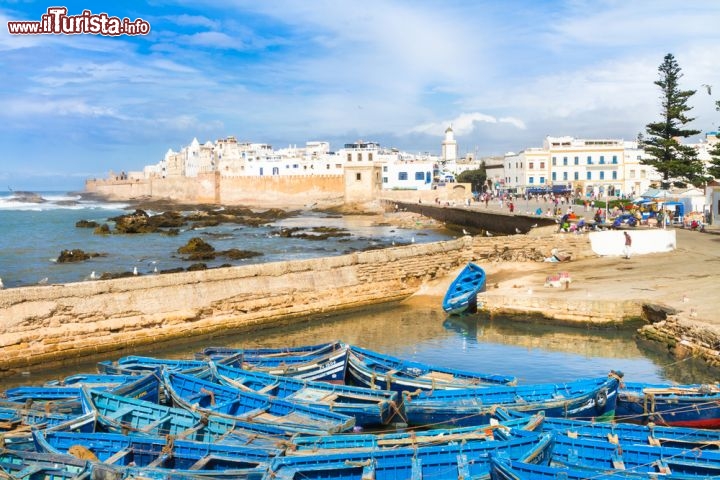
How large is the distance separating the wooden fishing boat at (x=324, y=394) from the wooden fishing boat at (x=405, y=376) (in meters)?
0.93

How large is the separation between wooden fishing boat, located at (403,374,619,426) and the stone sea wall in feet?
32.0

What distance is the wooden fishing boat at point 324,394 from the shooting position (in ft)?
42.7

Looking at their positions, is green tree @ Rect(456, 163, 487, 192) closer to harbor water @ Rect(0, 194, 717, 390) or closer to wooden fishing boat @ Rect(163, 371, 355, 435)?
harbor water @ Rect(0, 194, 717, 390)

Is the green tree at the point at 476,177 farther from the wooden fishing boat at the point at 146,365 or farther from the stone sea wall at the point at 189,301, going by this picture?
the wooden fishing boat at the point at 146,365

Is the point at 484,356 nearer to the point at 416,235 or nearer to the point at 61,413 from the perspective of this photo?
the point at 61,413

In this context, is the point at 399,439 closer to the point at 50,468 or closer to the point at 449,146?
the point at 50,468

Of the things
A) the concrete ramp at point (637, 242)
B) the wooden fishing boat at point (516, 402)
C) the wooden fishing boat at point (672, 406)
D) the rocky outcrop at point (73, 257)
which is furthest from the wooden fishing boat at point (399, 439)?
the rocky outcrop at point (73, 257)

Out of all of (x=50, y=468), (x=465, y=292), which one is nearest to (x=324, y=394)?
(x=50, y=468)

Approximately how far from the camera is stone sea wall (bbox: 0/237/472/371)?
60.1 feet

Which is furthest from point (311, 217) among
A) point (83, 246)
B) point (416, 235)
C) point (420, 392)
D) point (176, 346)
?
point (420, 392)

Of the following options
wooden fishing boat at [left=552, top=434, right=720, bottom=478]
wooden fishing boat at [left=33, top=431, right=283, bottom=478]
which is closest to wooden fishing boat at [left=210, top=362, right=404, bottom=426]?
wooden fishing boat at [left=33, top=431, right=283, bottom=478]

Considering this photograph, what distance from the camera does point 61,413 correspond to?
12.8m

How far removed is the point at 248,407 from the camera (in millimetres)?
13266

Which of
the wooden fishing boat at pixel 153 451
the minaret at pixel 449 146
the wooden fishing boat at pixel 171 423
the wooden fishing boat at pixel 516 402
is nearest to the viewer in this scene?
the wooden fishing boat at pixel 153 451
